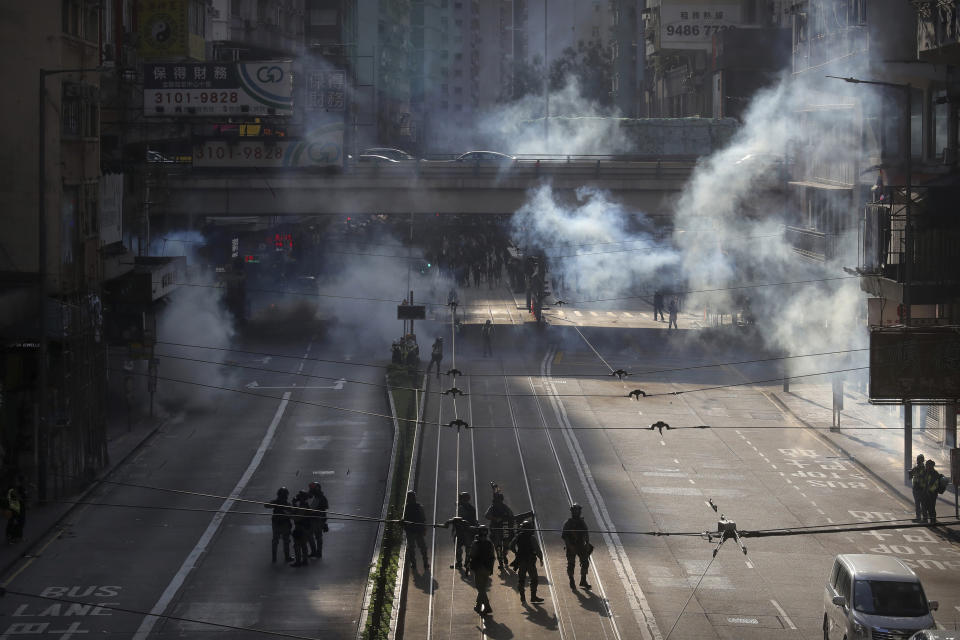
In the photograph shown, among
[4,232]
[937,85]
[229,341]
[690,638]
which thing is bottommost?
[690,638]

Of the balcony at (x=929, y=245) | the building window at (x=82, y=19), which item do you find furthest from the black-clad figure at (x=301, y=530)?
the balcony at (x=929, y=245)

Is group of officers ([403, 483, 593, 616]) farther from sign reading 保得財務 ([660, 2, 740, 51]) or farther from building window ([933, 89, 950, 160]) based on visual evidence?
sign reading 保得財務 ([660, 2, 740, 51])

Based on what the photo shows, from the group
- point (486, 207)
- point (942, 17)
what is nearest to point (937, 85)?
point (942, 17)

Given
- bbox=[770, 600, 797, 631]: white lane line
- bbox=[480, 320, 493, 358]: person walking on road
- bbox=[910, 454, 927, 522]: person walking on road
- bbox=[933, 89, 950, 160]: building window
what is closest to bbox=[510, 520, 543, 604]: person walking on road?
bbox=[770, 600, 797, 631]: white lane line

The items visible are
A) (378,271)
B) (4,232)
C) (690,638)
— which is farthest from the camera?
(378,271)

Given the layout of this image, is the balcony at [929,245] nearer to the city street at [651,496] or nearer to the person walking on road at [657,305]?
the city street at [651,496]

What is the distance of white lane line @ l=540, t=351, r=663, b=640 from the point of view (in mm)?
17469

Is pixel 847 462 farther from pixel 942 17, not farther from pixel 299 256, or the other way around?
pixel 299 256

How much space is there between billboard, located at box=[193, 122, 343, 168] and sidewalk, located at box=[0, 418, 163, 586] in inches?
426

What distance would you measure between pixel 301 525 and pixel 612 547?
208 inches

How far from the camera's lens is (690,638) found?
16750 mm

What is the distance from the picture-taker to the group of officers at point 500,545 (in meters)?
17.2

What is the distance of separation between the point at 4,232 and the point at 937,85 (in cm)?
2224

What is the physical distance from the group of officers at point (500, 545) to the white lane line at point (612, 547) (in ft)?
1.87
